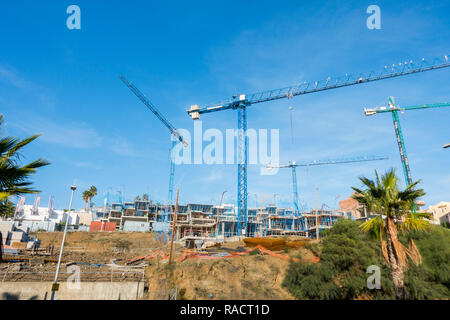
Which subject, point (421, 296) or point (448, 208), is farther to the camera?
point (448, 208)

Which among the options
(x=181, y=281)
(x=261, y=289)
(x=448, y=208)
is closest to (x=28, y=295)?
(x=181, y=281)

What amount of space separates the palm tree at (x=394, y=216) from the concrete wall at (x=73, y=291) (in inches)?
687

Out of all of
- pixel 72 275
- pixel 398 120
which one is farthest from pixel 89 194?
pixel 398 120

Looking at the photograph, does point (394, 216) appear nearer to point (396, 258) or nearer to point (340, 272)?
point (396, 258)

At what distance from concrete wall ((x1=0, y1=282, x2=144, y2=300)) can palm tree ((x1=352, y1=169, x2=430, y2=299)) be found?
57.3 ft

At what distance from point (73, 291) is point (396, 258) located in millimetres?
21811

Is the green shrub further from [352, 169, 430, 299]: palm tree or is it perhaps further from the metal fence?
the metal fence

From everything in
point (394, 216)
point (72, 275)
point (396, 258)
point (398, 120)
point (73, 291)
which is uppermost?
point (398, 120)

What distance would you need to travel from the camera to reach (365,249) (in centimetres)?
2345

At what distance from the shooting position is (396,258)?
13.4m

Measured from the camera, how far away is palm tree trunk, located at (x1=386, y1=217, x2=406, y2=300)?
13.0 metres

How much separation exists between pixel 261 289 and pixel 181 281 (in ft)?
22.9

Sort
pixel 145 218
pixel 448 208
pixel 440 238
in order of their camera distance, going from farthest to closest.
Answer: pixel 145 218 < pixel 448 208 < pixel 440 238
